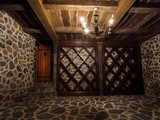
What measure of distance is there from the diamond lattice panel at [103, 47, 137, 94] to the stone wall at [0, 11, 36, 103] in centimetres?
305

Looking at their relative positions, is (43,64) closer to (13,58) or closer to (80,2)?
(13,58)

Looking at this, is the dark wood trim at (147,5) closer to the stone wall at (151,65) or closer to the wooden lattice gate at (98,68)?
the stone wall at (151,65)

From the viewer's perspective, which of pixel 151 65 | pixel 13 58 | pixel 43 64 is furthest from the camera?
pixel 43 64

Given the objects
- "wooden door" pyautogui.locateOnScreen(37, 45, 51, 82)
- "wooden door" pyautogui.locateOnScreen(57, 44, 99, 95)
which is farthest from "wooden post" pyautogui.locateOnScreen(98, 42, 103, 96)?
"wooden door" pyautogui.locateOnScreen(37, 45, 51, 82)

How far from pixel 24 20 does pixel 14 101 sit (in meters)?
2.32

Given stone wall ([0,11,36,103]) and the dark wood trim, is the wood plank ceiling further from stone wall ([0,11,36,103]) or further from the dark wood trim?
stone wall ([0,11,36,103])

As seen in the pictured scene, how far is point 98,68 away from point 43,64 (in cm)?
258

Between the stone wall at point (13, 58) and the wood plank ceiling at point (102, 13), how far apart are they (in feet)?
3.77

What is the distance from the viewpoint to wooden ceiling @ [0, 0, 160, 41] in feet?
5.88

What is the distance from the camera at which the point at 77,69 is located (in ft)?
12.2

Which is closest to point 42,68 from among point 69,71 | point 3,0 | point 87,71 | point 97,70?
point 69,71

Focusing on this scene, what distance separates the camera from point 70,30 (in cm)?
296

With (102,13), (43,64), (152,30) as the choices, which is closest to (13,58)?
(43,64)

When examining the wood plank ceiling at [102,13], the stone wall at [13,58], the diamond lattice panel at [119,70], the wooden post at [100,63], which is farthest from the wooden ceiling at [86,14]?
the diamond lattice panel at [119,70]
